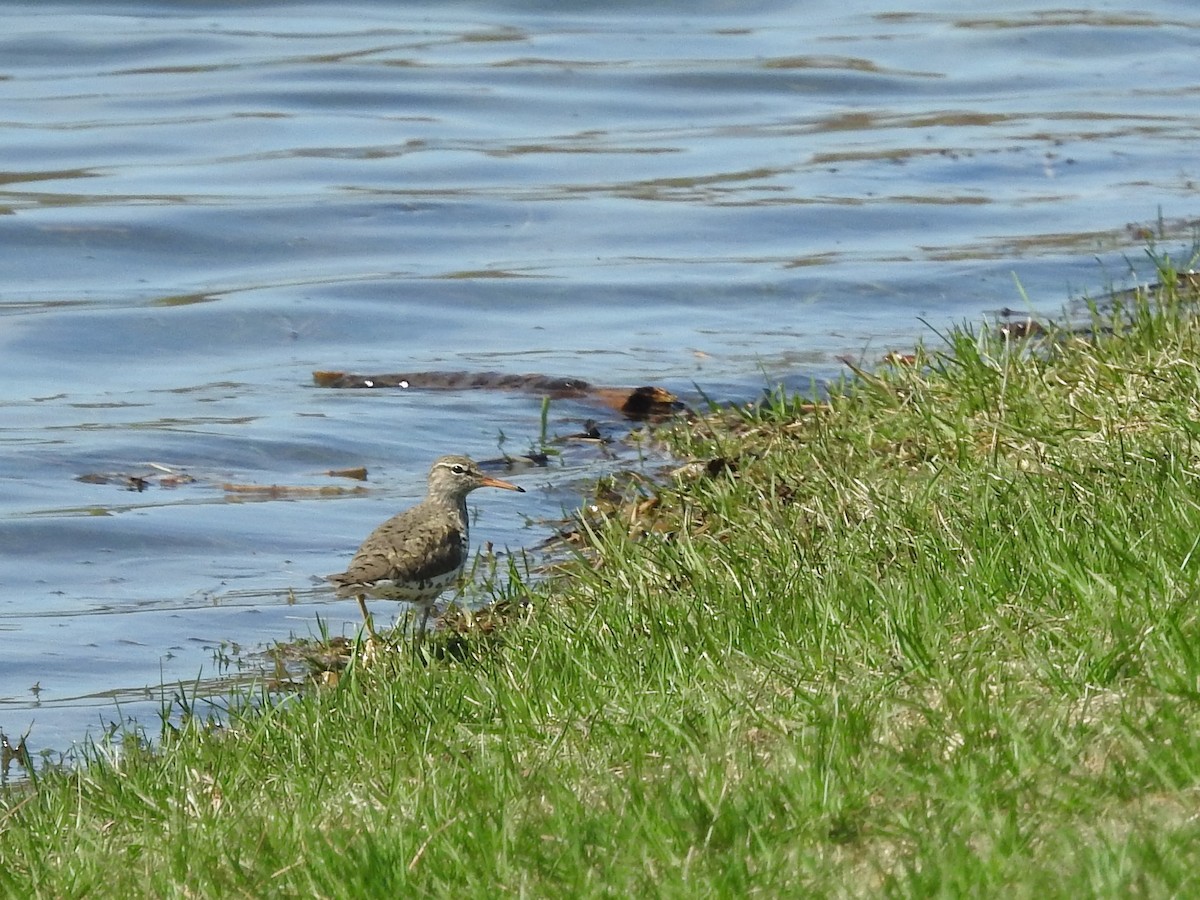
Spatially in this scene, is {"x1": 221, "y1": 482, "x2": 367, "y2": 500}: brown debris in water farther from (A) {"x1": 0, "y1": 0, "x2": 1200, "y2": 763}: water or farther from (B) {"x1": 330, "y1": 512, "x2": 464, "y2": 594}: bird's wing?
(B) {"x1": 330, "y1": 512, "x2": 464, "y2": 594}: bird's wing

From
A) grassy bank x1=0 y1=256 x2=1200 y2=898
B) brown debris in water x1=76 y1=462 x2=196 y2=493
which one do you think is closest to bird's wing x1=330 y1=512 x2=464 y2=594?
grassy bank x1=0 y1=256 x2=1200 y2=898

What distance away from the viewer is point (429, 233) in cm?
1872

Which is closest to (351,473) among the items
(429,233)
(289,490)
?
(289,490)

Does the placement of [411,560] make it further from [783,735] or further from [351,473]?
[351,473]

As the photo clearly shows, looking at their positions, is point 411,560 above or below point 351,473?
above

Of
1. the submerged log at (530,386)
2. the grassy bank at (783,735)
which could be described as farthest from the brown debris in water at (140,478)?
the grassy bank at (783,735)

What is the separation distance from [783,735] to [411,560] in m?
3.48

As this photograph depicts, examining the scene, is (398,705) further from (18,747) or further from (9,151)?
(9,151)

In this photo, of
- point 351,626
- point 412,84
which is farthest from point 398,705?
point 412,84

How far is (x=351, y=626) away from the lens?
30.7ft

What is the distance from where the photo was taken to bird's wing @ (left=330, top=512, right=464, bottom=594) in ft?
27.4

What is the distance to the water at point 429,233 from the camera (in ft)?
35.7

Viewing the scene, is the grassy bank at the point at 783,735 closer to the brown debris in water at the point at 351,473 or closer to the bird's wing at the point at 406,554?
the bird's wing at the point at 406,554

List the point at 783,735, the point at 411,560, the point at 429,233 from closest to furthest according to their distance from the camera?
the point at 783,735 → the point at 411,560 → the point at 429,233
